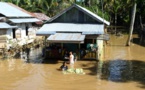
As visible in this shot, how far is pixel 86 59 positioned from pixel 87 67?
2.38 metres

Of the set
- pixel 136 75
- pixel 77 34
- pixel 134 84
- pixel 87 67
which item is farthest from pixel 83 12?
pixel 134 84

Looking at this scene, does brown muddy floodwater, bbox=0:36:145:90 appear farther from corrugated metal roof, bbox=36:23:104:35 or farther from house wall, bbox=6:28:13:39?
house wall, bbox=6:28:13:39

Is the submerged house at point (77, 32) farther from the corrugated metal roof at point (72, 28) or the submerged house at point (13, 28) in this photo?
the submerged house at point (13, 28)

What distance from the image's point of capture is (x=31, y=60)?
22.0 metres

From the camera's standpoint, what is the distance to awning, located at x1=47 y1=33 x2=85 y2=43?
19459 millimetres

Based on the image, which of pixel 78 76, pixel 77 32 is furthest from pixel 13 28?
pixel 78 76

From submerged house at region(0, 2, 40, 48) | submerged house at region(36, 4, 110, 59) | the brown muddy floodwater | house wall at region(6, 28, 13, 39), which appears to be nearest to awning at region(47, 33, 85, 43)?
submerged house at region(36, 4, 110, 59)

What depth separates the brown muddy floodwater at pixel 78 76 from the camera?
14.7 meters

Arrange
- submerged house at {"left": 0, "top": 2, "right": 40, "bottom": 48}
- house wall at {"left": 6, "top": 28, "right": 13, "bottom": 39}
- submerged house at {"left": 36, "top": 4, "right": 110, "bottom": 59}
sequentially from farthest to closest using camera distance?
house wall at {"left": 6, "top": 28, "right": 13, "bottom": 39} < submerged house at {"left": 0, "top": 2, "right": 40, "bottom": 48} < submerged house at {"left": 36, "top": 4, "right": 110, "bottom": 59}

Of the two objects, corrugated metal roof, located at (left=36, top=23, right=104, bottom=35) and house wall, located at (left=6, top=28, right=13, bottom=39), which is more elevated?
corrugated metal roof, located at (left=36, top=23, right=104, bottom=35)

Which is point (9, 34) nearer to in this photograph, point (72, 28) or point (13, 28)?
point (13, 28)

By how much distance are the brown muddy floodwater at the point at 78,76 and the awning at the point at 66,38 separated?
5.92 feet

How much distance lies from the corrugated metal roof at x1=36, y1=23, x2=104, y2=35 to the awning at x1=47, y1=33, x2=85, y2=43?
476 millimetres

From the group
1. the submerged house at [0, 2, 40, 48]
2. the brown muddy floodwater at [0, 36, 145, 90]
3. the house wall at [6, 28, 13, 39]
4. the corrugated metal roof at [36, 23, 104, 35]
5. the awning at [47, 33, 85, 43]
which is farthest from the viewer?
the house wall at [6, 28, 13, 39]
